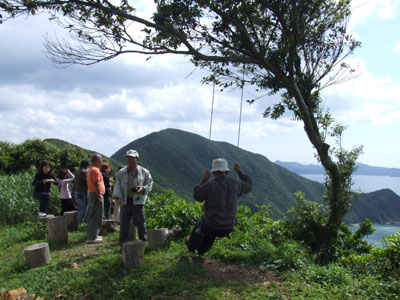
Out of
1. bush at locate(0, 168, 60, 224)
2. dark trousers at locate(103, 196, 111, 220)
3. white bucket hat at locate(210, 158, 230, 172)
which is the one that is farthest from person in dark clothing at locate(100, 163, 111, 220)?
white bucket hat at locate(210, 158, 230, 172)

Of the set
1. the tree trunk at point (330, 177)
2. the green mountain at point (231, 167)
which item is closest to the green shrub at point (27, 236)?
the tree trunk at point (330, 177)

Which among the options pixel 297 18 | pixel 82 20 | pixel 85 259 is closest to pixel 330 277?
pixel 85 259

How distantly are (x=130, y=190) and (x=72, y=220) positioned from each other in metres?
3.95

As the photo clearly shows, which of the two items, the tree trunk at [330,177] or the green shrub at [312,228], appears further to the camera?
the green shrub at [312,228]

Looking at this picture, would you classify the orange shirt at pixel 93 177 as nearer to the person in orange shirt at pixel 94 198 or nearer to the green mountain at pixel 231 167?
the person in orange shirt at pixel 94 198

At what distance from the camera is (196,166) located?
127 meters

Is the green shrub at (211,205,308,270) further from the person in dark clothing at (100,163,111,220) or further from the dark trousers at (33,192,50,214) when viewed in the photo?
the dark trousers at (33,192,50,214)

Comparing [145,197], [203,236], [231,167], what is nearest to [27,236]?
[145,197]

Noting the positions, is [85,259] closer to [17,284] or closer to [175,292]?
[17,284]

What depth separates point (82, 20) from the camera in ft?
23.2

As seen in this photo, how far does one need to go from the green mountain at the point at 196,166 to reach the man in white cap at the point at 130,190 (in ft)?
274

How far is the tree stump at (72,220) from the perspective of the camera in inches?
362

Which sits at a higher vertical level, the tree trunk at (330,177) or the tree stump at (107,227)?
the tree trunk at (330,177)

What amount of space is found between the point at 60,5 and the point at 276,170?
122011mm
